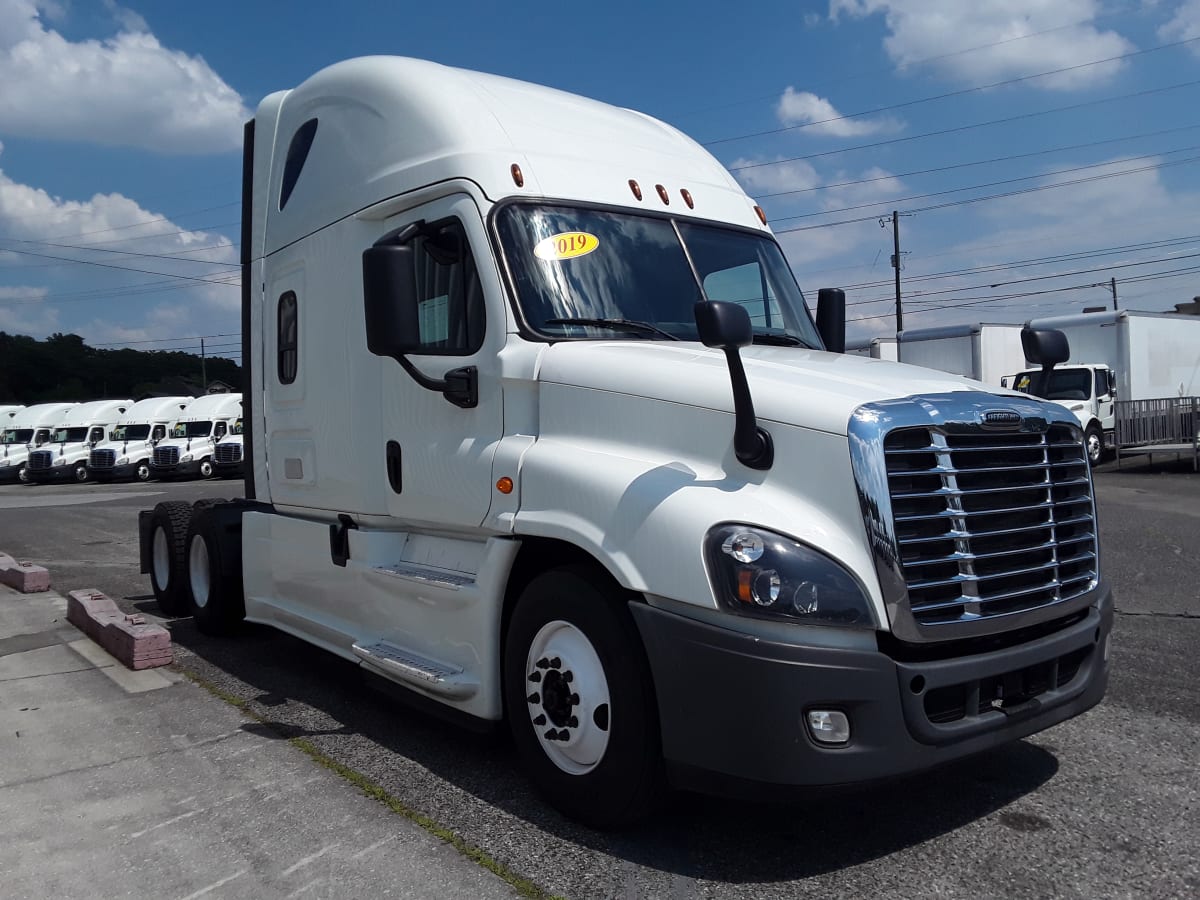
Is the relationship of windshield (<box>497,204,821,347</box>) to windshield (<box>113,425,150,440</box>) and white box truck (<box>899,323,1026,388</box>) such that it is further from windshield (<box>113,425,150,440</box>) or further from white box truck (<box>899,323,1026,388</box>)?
windshield (<box>113,425,150,440</box>)

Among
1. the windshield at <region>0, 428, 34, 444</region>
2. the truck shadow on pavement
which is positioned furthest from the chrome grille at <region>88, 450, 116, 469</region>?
the truck shadow on pavement

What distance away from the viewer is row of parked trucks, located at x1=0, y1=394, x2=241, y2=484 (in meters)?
36.8

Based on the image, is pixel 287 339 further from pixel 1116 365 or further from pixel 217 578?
pixel 1116 365

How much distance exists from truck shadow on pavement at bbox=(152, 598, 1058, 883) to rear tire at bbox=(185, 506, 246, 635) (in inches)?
79.1

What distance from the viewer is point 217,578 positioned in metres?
7.40

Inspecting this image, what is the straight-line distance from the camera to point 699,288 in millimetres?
4801

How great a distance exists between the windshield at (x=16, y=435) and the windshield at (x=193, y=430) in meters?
8.35

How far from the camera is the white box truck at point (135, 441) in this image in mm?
37219

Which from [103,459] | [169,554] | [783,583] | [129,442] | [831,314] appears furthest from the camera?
[129,442]

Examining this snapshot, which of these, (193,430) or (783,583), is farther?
(193,430)

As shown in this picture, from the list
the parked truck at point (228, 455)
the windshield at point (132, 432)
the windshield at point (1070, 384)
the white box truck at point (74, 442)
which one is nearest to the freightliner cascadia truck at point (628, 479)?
the windshield at point (1070, 384)

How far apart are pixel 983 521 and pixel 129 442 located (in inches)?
1542

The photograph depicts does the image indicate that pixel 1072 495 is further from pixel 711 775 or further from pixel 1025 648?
pixel 711 775

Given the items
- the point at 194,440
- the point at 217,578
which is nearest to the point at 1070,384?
the point at 217,578
